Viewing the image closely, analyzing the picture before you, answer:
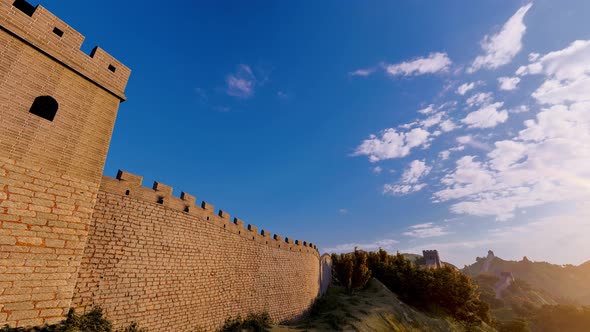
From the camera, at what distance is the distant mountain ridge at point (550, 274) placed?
13362 centimetres

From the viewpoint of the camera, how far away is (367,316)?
1812cm

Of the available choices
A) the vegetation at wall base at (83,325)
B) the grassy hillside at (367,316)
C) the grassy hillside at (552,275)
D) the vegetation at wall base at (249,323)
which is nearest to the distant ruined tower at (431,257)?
the grassy hillside at (367,316)

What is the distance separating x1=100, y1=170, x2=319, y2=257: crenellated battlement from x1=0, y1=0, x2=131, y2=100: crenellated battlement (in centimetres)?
312

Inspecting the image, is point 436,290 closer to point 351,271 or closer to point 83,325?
point 351,271

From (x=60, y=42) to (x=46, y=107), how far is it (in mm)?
2078

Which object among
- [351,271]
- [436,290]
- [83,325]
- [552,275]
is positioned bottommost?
[552,275]

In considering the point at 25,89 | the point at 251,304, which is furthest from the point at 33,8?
the point at 251,304

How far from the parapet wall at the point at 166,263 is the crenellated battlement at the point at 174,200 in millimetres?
35

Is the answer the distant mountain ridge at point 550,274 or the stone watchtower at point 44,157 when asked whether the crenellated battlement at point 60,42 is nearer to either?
the stone watchtower at point 44,157

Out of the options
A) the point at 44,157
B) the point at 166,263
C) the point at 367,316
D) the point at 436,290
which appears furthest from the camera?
the point at 436,290

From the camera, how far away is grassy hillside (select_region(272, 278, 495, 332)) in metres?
16.6

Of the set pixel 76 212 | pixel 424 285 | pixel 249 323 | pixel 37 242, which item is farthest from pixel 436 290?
pixel 37 242

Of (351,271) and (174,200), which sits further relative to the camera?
(351,271)

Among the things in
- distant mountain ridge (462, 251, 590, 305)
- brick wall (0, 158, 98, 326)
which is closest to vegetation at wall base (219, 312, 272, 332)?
brick wall (0, 158, 98, 326)
